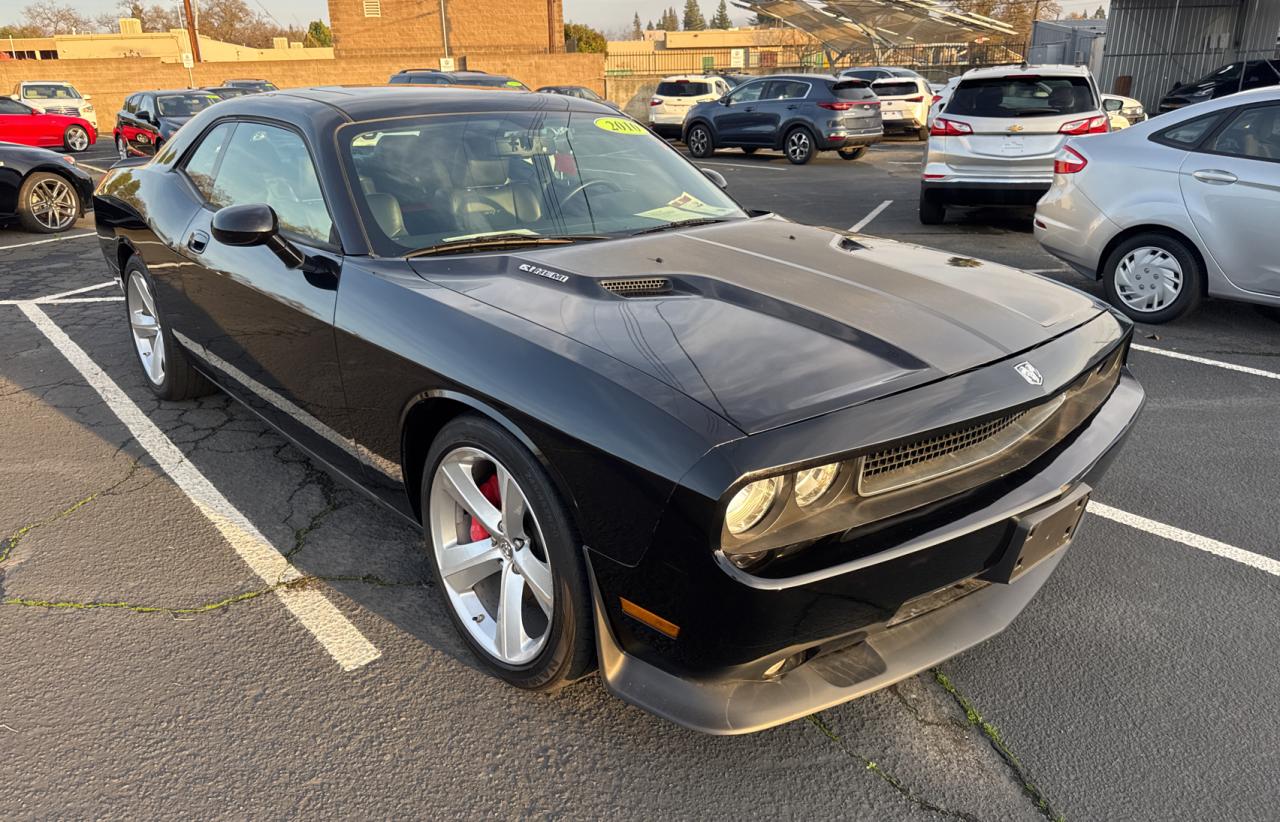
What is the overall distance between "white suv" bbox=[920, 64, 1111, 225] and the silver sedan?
2425 millimetres

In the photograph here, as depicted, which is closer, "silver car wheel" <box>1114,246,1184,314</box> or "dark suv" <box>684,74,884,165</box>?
"silver car wheel" <box>1114,246,1184,314</box>

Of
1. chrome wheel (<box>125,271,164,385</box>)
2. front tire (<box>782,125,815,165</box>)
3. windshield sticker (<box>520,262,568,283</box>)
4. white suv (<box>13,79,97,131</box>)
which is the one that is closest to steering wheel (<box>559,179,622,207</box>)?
windshield sticker (<box>520,262,568,283</box>)

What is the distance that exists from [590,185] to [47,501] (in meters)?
2.65

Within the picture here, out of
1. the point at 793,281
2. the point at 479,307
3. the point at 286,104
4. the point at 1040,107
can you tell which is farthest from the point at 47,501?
the point at 1040,107

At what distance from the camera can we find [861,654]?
2.17 m

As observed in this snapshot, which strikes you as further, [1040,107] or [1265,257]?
[1040,107]

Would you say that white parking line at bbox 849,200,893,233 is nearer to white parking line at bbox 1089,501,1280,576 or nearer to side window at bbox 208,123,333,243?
white parking line at bbox 1089,501,1280,576

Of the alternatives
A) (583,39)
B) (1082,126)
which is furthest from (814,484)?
(583,39)

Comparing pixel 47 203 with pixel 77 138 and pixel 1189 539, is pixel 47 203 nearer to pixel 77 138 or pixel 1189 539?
pixel 1189 539

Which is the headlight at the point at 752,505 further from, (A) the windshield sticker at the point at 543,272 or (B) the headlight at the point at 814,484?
(A) the windshield sticker at the point at 543,272

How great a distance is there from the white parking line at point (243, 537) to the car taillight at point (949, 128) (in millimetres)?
7769

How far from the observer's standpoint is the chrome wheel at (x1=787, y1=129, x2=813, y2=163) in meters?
16.9

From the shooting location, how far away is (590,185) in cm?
352

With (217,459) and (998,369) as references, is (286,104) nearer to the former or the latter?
(217,459)
